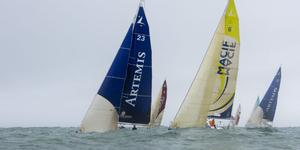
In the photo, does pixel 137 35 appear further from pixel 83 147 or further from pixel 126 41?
pixel 83 147

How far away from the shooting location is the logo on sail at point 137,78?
1253 inches

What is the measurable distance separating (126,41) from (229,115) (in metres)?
9.98

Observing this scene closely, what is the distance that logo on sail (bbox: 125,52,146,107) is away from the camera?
31.8 metres

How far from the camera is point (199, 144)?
24.3 meters

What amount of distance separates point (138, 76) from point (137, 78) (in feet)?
0.47

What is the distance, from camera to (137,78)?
32.0 m

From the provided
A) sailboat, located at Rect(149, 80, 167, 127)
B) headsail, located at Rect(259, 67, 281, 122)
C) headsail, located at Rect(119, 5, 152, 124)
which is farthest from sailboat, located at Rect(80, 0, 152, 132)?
headsail, located at Rect(259, 67, 281, 122)

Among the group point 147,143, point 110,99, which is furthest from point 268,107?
point 147,143

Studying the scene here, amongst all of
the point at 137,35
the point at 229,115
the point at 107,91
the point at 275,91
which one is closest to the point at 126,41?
the point at 137,35

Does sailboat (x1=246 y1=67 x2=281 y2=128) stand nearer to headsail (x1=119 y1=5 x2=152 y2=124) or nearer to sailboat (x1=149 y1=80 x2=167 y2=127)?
sailboat (x1=149 y1=80 x2=167 y2=127)

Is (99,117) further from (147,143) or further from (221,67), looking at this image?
(221,67)

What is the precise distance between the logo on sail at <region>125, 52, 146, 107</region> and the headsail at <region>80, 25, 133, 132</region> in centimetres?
84

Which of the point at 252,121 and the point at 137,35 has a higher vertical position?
the point at 137,35

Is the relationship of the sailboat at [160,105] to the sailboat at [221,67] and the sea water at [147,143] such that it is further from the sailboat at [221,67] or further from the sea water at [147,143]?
the sea water at [147,143]
